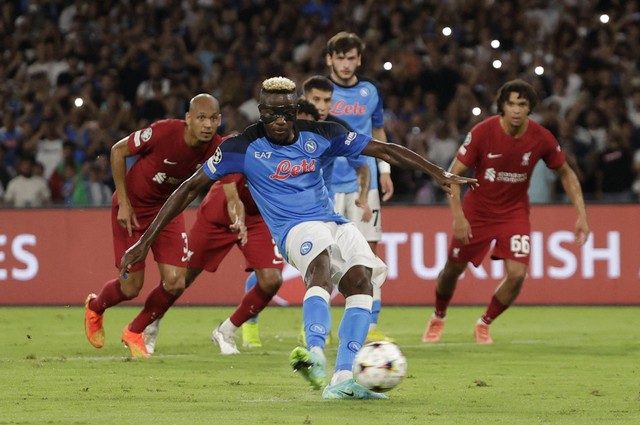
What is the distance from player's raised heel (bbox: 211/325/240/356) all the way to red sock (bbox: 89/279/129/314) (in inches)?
34.4

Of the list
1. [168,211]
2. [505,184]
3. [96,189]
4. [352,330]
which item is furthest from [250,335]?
[96,189]

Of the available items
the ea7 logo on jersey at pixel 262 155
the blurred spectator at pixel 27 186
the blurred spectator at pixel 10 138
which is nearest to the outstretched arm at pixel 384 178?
the ea7 logo on jersey at pixel 262 155

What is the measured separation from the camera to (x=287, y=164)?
849cm

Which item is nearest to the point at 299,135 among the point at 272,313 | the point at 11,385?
the point at 11,385

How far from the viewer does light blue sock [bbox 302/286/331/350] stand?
795cm

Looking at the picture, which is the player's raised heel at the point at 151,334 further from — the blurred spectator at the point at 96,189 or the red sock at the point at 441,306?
the blurred spectator at the point at 96,189

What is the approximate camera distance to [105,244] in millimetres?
16688

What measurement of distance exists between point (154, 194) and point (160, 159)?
0.37m

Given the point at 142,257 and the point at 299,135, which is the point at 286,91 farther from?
the point at 142,257

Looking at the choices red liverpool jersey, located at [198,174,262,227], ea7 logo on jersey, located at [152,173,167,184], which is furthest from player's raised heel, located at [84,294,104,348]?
red liverpool jersey, located at [198,174,262,227]

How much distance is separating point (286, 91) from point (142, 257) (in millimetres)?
1446

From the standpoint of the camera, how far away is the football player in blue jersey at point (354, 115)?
1214cm

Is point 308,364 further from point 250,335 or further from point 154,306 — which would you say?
point 250,335

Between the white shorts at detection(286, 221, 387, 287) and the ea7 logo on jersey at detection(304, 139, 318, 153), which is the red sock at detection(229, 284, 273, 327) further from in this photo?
the ea7 logo on jersey at detection(304, 139, 318, 153)
